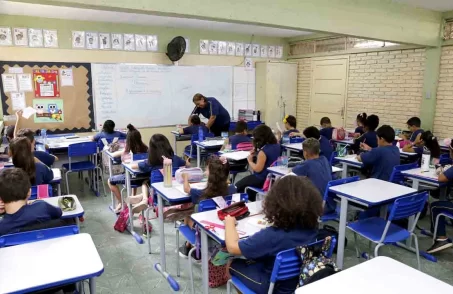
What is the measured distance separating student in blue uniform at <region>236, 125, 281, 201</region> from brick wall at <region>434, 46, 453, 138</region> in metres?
3.84

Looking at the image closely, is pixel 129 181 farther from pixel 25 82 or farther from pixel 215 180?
pixel 25 82

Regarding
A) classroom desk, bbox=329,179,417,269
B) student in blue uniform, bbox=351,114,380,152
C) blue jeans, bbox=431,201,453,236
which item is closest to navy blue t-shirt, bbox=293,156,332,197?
classroom desk, bbox=329,179,417,269

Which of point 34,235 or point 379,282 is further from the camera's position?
point 34,235

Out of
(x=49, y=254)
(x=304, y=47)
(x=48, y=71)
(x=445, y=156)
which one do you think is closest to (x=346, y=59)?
(x=304, y=47)

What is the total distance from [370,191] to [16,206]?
2.74m

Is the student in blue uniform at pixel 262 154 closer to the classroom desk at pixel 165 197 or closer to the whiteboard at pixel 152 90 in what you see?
the classroom desk at pixel 165 197

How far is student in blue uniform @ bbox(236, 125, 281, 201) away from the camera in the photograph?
3.97 metres

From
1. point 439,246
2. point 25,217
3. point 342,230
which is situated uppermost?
point 25,217

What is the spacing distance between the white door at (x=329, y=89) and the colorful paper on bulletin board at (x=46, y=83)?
5.57 m

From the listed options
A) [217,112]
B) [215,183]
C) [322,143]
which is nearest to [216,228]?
[215,183]

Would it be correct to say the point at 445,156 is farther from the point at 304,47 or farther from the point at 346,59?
the point at 304,47

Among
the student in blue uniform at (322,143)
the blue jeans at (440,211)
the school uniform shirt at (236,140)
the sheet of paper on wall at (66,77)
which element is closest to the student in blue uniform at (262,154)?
the student in blue uniform at (322,143)

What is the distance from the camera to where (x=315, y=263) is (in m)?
1.75

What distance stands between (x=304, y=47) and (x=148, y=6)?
5658 millimetres
